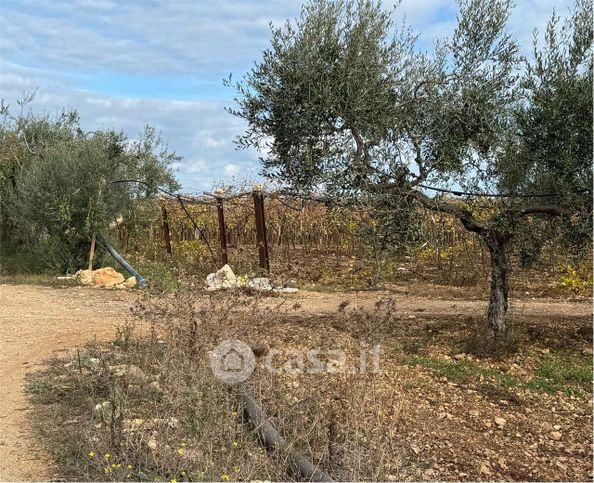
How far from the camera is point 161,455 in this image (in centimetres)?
430

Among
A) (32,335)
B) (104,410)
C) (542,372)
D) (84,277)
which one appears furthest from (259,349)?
(84,277)

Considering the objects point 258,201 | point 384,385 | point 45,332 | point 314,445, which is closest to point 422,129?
point 384,385

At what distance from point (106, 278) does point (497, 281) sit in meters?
10.1

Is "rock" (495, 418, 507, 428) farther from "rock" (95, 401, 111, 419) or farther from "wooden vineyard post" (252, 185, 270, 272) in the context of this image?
"wooden vineyard post" (252, 185, 270, 272)

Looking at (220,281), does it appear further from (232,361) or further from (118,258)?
(232,361)

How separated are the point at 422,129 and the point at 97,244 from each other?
11.9 metres

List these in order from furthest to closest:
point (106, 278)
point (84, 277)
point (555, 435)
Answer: point (84, 277), point (106, 278), point (555, 435)

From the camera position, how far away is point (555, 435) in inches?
210

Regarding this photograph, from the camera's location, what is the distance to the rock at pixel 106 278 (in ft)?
49.0

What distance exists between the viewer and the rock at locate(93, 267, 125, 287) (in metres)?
14.9

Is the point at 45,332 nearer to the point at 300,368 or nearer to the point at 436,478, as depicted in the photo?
the point at 300,368

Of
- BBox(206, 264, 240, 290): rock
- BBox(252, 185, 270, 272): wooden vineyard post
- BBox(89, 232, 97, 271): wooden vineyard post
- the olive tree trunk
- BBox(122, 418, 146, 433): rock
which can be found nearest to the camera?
BBox(122, 418, 146, 433): rock

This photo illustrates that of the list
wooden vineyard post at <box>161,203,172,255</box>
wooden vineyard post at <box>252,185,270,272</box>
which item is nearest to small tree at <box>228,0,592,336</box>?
wooden vineyard post at <box>252,185,270,272</box>

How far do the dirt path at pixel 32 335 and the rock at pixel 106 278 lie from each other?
2.86ft
